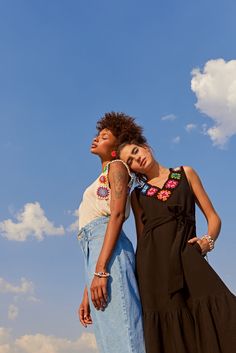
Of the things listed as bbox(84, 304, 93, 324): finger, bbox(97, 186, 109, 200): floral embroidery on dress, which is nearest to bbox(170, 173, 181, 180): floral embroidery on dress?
bbox(97, 186, 109, 200): floral embroidery on dress

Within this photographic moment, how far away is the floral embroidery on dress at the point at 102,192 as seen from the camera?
427cm

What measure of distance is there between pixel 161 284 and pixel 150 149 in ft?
4.47

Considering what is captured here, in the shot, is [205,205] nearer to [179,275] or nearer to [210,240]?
[210,240]

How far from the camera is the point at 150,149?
15.4 ft

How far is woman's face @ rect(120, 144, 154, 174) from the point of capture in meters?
4.51

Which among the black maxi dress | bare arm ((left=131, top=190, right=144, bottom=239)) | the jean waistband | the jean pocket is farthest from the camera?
bare arm ((left=131, top=190, right=144, bottom=239))

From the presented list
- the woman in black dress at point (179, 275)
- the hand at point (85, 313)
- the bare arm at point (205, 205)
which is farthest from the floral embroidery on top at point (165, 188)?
the hand at point (85, 313)

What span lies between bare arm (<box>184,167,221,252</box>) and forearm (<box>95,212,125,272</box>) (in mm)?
783

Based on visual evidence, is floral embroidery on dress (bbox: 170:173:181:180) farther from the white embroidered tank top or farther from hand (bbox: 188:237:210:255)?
hand (bbox: 188:237:210:255)

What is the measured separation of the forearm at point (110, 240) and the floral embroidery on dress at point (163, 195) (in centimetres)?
47

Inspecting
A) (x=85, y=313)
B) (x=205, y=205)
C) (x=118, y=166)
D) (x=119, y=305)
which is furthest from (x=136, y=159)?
(x=85, y=313)

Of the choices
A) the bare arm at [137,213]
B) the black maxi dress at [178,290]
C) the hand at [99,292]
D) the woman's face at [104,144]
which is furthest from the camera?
the woman's face at [104,144]

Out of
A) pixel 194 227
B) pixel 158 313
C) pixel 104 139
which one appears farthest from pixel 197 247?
pixel 104 139

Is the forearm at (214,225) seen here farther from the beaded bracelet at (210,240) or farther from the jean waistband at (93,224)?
the jean waistband at (93,224)
